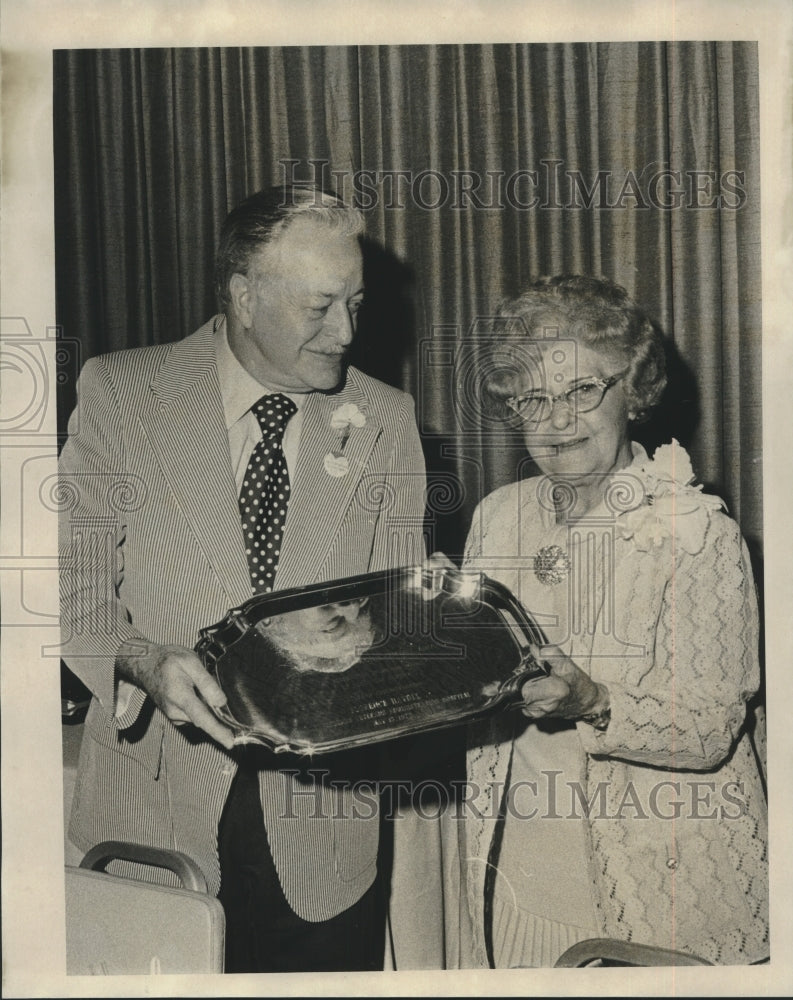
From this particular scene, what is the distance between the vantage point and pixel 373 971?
2539 millimetres

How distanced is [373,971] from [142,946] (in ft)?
1.73

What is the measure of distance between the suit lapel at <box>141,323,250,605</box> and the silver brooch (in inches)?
26.0

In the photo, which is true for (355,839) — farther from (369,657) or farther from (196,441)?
(196,441)

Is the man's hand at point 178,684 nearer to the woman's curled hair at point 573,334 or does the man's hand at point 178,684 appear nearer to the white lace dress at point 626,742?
the white lace dress at point 626,742

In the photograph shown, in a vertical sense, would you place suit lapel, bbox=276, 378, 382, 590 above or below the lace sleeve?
above

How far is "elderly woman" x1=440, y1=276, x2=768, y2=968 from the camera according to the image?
250cm

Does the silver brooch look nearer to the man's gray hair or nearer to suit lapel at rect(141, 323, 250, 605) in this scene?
suit lapel at rect(141, 323, 250, 605)

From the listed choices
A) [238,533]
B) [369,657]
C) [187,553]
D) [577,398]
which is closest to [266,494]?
[238,533]

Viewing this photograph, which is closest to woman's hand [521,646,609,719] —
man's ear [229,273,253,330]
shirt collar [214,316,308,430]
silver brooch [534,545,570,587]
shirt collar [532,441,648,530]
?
silver brooch [534,545,570,587]

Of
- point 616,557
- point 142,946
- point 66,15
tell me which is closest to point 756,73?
point 616,557

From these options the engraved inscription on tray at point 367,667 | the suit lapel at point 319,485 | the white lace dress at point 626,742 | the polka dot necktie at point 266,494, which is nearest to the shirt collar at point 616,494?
the white lace dress at point 626,742

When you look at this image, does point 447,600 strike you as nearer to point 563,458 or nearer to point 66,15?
point 563,458

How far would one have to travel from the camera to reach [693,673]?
99.1 inches

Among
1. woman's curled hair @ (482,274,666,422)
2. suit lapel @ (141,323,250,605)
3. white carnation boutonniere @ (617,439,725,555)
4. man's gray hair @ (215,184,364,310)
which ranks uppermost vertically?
man's gray hair @ (215,184,364,310)
